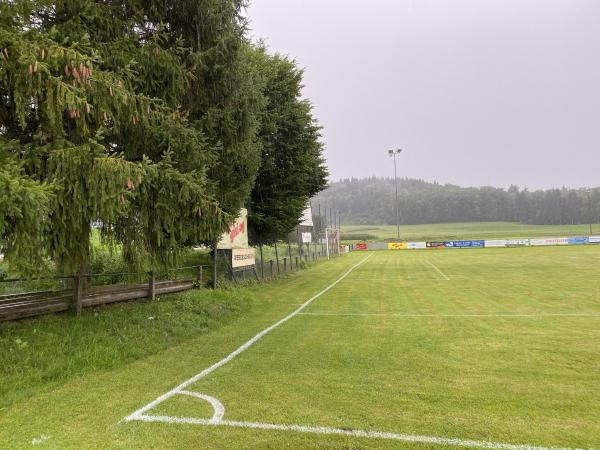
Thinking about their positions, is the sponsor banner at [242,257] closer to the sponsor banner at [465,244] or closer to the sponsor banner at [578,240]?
the sponsor banner at [465,244]

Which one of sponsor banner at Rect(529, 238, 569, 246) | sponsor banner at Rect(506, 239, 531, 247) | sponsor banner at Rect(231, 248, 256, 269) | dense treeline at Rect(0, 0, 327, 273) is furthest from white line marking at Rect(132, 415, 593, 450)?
sponsor banner at Rect(529, 238, 569, 246)

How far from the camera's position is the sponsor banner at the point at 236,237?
51.0 ft

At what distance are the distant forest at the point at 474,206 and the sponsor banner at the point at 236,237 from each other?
11201 cm

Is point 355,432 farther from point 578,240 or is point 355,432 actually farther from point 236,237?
point 578,240

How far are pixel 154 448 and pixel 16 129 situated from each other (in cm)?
533

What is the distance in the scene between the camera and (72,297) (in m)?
8.65

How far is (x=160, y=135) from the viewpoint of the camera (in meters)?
7.41

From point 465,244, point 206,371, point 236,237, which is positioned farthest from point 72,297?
point 465,244

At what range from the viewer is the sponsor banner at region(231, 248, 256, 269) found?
1627 cm

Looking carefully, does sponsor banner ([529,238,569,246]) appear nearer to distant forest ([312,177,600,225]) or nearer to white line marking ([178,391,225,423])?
white line marking ([178,391,225,423])

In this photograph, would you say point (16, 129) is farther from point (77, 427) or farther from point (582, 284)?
point (582, 284)

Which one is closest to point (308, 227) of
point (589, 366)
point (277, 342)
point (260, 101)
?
point (260, 101)

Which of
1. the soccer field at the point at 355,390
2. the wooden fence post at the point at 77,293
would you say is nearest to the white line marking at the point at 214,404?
the soccer field at the point at 355,390

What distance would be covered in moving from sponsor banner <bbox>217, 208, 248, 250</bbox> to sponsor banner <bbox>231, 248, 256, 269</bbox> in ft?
0.74
